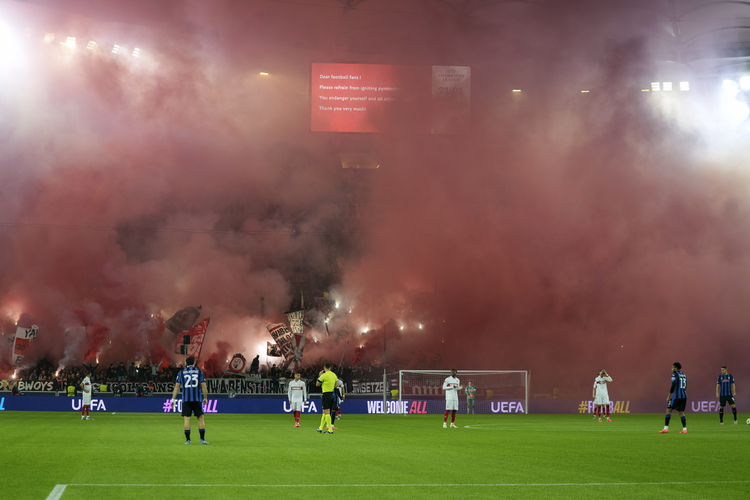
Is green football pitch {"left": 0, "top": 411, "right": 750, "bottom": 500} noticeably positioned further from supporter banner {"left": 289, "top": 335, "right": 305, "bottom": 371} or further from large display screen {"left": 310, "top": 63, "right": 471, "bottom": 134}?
supporter banner {"left": 289, "top": 335, "right": 305, "bottom": 371}

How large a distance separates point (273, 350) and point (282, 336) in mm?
1189

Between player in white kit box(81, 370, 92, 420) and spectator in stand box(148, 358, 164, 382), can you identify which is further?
spectator in stand box(148, 358, 164, 382)

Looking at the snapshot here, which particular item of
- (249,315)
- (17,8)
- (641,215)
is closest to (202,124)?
(17,8)

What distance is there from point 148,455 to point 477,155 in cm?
3288

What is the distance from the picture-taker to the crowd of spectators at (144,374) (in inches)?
1684

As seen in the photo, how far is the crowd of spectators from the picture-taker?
42.8m

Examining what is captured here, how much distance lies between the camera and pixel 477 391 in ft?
133

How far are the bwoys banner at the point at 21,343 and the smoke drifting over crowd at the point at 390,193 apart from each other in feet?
2.28

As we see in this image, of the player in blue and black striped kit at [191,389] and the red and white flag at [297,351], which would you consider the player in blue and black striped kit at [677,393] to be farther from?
the red and white flag at [297,351]

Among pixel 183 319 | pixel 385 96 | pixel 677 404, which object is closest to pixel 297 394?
pixel 677 404

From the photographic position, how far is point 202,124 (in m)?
43.1

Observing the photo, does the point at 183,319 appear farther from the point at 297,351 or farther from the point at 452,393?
the point at 452,393

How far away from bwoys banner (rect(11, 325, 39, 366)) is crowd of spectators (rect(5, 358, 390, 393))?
0.91 m

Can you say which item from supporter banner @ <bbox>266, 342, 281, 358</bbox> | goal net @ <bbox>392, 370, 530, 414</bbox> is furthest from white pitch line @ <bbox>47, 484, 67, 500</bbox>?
supporter banner @ <bbox>266, 342, 281, 358</bbox>
